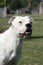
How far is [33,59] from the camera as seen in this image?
9391 millimetres

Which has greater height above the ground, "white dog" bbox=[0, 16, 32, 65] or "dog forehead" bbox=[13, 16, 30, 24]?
"dog forehead" bbox=[13, 16, 30, 24]

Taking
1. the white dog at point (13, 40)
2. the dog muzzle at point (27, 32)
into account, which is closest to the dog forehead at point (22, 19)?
the white dog at point (13, 40)

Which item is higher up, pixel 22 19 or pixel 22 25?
pixel 22 19

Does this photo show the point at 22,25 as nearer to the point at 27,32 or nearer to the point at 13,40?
the point at 27,32

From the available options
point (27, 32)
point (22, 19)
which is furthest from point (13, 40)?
point (22, 19)

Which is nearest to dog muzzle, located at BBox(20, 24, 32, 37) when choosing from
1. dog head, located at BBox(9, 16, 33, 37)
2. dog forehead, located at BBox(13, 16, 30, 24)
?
dog head, located at BBox(9, 16, 33, 37)

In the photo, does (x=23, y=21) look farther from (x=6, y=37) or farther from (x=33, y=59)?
(x=33, y=59)

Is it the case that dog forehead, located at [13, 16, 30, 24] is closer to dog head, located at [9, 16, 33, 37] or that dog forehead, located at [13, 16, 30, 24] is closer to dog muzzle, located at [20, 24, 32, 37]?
dog head, located at [9, 16, 33, 37]

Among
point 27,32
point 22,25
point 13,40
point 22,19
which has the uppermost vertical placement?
point 22,19

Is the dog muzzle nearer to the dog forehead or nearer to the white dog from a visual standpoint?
the white dog

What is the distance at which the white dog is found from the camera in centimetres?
587

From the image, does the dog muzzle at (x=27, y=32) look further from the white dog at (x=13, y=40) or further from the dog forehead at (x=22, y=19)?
the dog forehead at (x=22, y=19)

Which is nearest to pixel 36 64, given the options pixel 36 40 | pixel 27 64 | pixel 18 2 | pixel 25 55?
pixel 27 64

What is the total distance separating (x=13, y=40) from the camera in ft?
19.8
